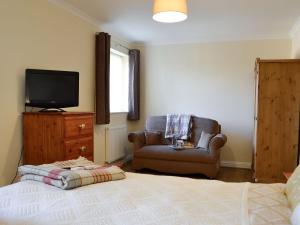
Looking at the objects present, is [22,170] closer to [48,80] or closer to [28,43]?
[48,80]

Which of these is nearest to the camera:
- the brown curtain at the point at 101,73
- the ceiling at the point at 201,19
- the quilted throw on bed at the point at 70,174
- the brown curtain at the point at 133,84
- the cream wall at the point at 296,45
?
the quilted throw on bed at the point at 70,174

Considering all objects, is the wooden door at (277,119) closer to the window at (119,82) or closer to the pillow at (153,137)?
the pillow at (153,137)

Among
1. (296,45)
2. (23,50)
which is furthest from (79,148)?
(296,45)

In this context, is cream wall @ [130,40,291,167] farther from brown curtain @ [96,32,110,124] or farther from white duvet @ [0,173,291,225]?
white duvet @ [0,173,291,225]

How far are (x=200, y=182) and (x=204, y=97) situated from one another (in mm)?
3760

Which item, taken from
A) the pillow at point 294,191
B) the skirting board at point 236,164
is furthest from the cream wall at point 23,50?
the skirting board at point 236,164

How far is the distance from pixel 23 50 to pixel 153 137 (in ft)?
8.59

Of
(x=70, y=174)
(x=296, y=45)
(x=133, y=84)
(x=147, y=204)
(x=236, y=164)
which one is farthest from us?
(x=133, y=84)

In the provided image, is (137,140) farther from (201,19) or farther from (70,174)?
(70,174)

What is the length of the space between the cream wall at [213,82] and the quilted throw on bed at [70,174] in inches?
149

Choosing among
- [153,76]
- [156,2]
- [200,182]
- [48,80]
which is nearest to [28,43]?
[48,80]

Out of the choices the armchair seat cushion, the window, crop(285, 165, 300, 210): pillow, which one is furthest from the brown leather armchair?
crop(285, 165, 300, 210): pillow

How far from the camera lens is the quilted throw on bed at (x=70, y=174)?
171 centimetres

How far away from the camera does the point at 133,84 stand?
5.59 meters
